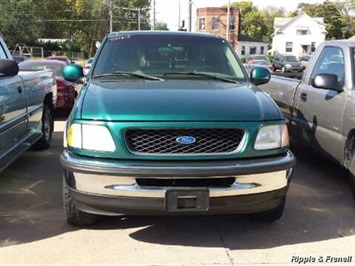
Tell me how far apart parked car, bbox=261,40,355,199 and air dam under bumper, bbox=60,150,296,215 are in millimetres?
1698

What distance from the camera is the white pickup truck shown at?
5363 millimetres

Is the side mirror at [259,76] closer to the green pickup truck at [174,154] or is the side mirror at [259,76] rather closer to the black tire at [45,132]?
the green pickup truck at [174,154]

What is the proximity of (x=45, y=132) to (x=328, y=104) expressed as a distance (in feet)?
14.1

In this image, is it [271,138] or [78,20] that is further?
[78,20]

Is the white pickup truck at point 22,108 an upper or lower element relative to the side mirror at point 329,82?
lower

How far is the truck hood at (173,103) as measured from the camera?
13.3 feet

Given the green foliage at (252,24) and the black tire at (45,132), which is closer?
the black tire at (45,132)

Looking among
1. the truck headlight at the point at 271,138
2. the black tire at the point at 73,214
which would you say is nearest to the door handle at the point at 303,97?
the truck headlight at the point at 271,138

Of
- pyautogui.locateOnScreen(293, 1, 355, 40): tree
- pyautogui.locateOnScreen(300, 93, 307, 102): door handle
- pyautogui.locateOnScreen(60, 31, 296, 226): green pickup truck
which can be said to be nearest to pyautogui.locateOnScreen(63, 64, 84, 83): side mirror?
pyautogui.locateOnScreen(60, 31, 296, 226): green pickup truck

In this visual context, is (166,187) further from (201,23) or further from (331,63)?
(201,23)

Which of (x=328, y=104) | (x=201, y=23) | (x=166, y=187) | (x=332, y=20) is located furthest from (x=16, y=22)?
(x=166, y=187)

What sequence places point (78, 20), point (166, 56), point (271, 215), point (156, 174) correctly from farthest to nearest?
point (78, 20) → point (166, 56) → point (271, 215) → point (156, 174)

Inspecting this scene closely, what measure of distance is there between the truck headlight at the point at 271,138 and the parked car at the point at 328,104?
4.62 feet

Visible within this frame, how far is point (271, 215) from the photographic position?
→ 15.9ft
